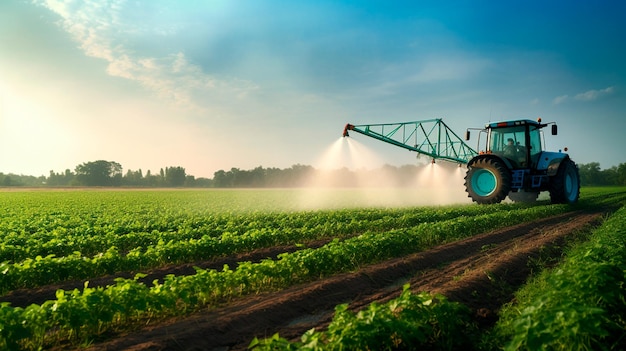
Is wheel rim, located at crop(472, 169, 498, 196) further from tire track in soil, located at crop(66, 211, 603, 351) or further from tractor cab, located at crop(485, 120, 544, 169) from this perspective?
tire track in soil, located at crop(66, 211, 603, 351)

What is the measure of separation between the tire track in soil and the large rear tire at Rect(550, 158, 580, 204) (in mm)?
9011

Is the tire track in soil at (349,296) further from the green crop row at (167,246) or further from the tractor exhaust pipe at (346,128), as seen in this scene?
the tractor exhaust pipe at (346,128)

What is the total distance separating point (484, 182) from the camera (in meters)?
18.6

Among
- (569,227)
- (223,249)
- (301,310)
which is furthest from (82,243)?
(569,227)

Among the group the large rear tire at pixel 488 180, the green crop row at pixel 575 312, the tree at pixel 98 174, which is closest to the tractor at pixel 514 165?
the large rear tire at pixel 488 180

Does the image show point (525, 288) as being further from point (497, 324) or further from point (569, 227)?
point (569, 227)

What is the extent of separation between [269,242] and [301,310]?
5535 mm

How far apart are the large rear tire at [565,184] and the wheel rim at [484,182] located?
2519 mm

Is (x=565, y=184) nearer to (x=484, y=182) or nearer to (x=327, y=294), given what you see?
(x=484, y=182)

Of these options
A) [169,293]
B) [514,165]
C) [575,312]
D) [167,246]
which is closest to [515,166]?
[514,165]

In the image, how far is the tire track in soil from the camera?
5.23 meters

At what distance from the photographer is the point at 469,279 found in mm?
7043

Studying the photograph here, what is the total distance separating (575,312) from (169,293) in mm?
4835

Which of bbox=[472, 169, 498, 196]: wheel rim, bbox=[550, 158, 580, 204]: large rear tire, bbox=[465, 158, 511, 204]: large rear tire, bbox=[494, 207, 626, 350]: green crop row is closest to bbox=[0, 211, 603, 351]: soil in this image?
bbox=[494, 207, 626, 350]: green crop row
